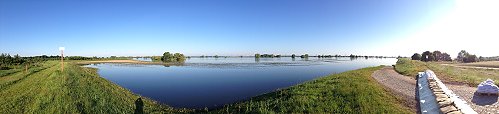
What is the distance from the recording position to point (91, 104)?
15523 mm

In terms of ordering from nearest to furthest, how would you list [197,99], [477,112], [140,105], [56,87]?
[477,112]
[140,105]
[56,87]
[197,99]

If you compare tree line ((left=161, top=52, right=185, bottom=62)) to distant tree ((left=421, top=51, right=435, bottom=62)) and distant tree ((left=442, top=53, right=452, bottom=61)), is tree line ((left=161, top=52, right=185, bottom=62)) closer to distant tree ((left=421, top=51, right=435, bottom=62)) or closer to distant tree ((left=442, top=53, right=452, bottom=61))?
distant tree ((left=421, top=51, right=435, bottom=62))

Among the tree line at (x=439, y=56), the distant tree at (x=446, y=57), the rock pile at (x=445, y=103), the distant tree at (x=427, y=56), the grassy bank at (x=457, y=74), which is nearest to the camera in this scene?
the rock pile at (x=445, y=103)

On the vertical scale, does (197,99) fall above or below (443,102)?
below

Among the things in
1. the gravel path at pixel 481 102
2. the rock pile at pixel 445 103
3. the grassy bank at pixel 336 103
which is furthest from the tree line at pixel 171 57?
the rock pile at pixel 445 103

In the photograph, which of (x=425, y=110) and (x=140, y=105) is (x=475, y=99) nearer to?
(x=425, y=110)

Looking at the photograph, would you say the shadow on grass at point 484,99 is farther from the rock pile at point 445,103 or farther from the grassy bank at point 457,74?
the grassy bank at point 457,74

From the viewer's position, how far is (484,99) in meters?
13.8

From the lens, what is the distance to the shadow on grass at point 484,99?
1301 centimetres

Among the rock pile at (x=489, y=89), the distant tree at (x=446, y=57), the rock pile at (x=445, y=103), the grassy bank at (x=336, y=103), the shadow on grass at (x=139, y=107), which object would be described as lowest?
the shadow on grass at (x=139, y=107)

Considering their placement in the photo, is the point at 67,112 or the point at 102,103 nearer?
the point at 67,112

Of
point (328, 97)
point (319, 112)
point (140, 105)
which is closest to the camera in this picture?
point (319, 112)

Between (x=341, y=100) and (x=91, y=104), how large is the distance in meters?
14.2

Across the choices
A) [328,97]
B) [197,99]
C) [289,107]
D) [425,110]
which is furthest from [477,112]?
[197,99]
